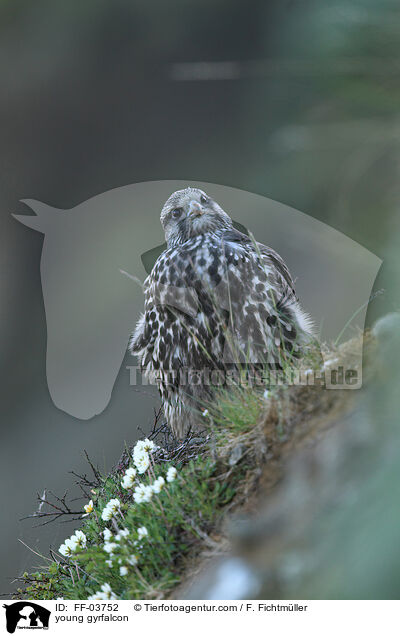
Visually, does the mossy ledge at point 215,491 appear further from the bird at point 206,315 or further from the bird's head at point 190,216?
the bird's head at point 190,216

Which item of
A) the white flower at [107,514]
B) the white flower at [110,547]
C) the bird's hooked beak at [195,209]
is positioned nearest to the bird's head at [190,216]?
the bird's hooked beak at [195,209]

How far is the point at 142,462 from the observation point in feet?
6.70

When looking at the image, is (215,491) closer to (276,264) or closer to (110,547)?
(110,547)

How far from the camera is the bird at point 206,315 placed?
2.57m

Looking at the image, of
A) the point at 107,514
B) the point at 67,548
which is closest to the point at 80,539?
the point at 67,548

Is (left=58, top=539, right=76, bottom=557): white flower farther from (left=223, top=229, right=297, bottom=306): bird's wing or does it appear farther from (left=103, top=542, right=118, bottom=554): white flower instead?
(left=223, top=229, right=297, bottom=306): bird's wing

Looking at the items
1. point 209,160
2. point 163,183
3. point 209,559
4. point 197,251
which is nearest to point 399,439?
point 209,559

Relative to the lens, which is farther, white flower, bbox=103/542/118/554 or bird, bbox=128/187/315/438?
bird, bbox=128/187/315/438

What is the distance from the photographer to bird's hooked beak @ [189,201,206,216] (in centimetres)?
297
